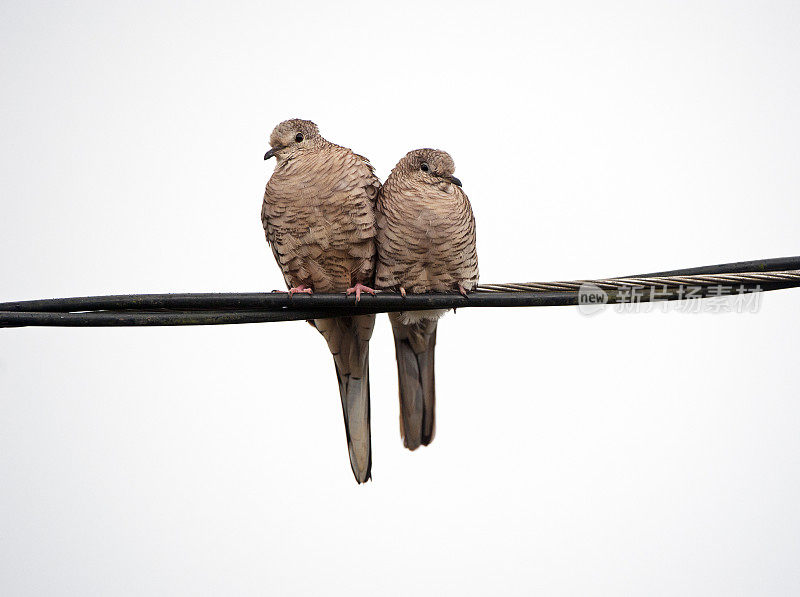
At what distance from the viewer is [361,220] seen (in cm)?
360

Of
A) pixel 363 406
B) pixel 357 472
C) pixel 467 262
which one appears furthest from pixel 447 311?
pixel 357 472

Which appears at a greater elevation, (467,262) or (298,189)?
(298,189)

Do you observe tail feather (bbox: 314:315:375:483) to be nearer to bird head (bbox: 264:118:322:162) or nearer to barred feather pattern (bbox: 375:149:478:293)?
barred feather pattern (bbox: 375:149:478:293)

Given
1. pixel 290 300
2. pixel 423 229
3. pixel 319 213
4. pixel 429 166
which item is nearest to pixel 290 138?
pixel 319 213

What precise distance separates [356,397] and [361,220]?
3.55 ft

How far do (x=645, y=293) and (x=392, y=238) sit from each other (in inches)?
49.8

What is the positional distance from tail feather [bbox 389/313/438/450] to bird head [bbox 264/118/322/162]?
110 centimetres

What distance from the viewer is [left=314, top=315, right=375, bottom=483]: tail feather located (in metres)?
4.11

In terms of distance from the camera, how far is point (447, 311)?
405cm

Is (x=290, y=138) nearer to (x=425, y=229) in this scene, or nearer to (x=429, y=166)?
(x=429, y=166)

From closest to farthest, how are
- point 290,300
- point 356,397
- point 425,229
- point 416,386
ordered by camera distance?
point 290,300
point 425,229
point 356,397
point 416,386

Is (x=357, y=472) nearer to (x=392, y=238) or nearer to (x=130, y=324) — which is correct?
Answer: (x=392, y=238)

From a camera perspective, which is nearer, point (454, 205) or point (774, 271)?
point (774, 271)

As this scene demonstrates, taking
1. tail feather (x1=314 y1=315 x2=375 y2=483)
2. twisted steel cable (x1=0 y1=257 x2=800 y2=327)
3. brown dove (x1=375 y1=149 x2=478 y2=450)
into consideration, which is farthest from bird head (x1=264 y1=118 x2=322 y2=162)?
twisted steel cable (x1=0 y1=257 x2=800 y2=327)
